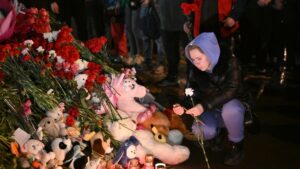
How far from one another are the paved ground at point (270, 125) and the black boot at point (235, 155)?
0.15ft

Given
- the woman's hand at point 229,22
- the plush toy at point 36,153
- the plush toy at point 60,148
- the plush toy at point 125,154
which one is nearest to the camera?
the plush toy at point 36,153

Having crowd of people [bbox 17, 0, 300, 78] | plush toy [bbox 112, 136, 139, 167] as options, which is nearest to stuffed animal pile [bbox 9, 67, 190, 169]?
plush toy [bbox 112, 136, 139, 167]

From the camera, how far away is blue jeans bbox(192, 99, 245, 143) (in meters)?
3.51

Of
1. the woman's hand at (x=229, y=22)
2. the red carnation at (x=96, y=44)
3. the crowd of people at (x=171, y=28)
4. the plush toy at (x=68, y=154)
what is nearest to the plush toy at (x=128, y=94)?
the red carnation at (x=96, y=44)

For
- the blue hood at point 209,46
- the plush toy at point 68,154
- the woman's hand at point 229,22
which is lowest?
the plush toy at point 68,154

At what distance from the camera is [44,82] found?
312 centimetres

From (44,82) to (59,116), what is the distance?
294mm

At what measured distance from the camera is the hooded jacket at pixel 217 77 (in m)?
3.44

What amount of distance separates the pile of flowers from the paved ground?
0.85m

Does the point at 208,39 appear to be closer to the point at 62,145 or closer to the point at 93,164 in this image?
the point at 93,164

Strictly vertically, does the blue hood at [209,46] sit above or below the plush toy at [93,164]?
above

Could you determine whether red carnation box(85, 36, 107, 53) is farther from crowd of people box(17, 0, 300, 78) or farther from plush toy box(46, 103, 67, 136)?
crowd of people box(17, 0, 300, 78)

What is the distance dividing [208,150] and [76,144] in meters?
1.41

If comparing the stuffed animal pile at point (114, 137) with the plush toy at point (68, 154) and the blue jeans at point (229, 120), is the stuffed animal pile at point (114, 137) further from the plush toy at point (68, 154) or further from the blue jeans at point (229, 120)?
the blue jeans at point (229, 120)
